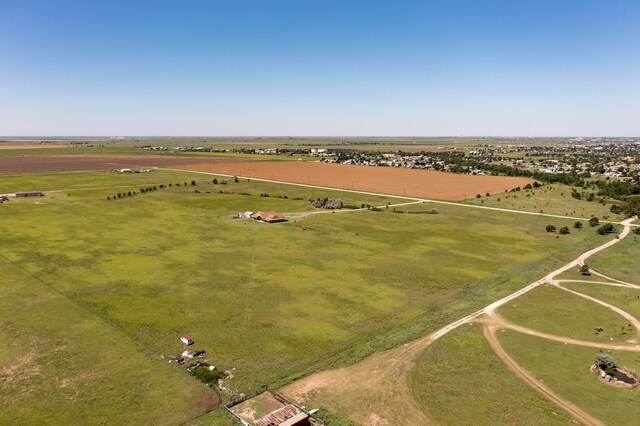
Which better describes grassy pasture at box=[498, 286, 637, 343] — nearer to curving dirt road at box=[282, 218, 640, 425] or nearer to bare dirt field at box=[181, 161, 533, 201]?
curving dirt road at box=[282, 218, 640, 425]

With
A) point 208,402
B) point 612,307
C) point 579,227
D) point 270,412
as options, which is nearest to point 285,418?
point 270,412

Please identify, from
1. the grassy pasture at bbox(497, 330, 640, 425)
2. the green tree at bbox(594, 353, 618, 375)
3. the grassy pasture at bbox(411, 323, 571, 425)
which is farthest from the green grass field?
the grassy pasture at bbox(411, 323, 571, 425)

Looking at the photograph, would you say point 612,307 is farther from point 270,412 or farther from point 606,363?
point 270,412

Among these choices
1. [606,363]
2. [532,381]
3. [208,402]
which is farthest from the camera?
[606,363]

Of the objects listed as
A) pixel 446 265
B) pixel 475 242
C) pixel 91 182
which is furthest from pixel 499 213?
pixel 91 182

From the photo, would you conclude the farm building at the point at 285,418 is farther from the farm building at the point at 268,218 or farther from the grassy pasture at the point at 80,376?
the farm building at the point at 268,218

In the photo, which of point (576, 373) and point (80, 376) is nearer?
point (80, 376)

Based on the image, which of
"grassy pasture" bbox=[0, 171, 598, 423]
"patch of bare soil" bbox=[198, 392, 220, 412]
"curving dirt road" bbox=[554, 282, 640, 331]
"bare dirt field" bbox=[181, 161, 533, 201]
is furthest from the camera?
"bare dirt field" bbox=[181, 161, 533, 201]
